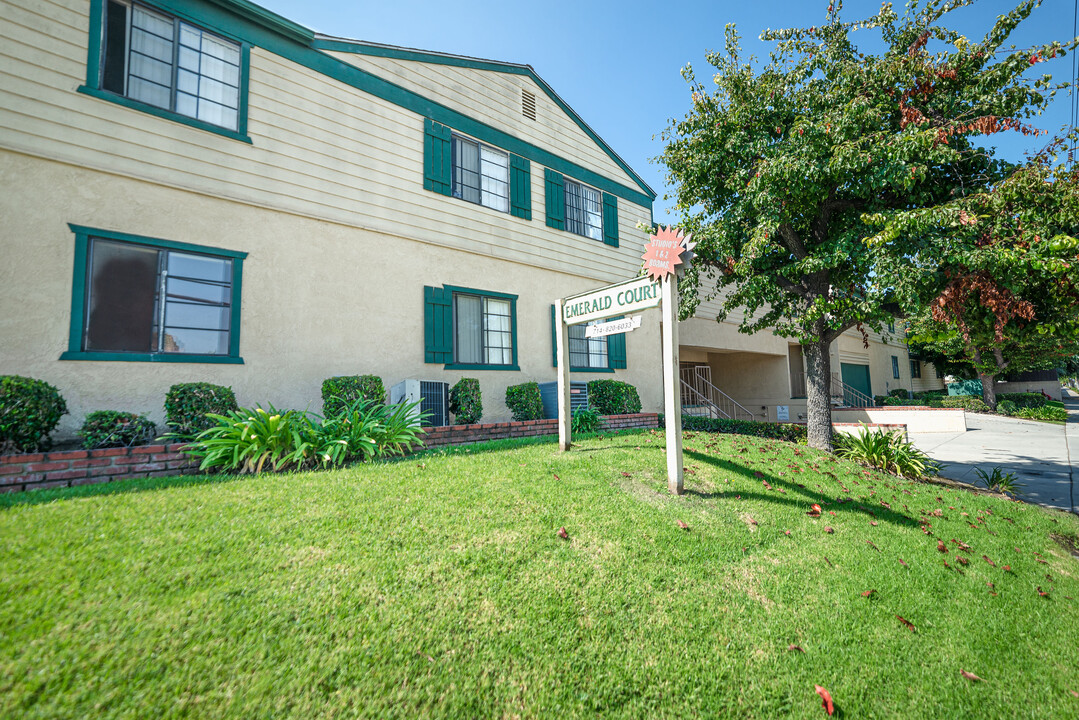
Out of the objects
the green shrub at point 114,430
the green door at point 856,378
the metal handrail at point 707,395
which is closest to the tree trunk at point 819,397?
the metal handrail at point 707,395

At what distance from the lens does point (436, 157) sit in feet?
27.6

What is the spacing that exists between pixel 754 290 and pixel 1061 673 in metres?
5.85

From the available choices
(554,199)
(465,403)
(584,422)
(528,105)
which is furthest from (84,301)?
(528,105)

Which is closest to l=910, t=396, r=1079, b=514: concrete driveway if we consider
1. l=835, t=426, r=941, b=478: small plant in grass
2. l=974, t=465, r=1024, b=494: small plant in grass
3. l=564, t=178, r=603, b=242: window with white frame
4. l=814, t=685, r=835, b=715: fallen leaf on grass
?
l=974, t=465, r=1024, b=494: small plant in grass

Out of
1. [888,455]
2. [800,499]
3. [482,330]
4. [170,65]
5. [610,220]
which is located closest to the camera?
[800,499]

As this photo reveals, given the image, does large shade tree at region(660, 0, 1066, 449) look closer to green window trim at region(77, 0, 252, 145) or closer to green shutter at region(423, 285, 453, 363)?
→ green shutter at region(423, 285, 453, 363)

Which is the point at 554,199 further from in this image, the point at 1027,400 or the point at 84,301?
the point at 1027,400

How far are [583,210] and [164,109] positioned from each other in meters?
7.77

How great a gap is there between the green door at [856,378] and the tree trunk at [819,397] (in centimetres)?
1466

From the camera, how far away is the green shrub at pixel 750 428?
32.2 feet

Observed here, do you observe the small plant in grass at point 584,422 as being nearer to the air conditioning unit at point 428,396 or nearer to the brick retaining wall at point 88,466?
the air conditioning unit at point 428,396

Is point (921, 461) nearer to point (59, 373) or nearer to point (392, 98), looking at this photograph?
point (392, 98)

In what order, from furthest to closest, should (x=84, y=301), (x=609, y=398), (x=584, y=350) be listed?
1. (x=584, y=350)
2. (x=609, y=398)
3. (x=84, y=301)

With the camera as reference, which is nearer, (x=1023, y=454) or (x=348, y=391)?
(x=348, y=391)
